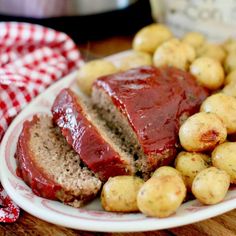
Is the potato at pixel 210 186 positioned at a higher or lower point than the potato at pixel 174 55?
lower

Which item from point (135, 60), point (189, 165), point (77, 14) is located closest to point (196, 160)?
point (189, 165)

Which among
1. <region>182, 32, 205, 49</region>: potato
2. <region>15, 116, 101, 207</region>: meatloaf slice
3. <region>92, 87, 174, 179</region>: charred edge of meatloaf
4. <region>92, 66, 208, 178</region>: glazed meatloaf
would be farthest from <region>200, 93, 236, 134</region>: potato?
<region>182, 32, 205, 49</region>: potato

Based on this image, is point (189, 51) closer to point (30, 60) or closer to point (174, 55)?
point (174, 55)

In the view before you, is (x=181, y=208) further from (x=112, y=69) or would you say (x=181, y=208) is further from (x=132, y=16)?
(x=132, y=16)

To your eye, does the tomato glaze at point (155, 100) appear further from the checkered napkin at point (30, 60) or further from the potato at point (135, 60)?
the checkered napkin at point (30, 60)

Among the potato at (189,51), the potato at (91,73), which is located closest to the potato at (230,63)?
the potato at (189,51)

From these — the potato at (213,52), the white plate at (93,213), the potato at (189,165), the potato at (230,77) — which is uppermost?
the potato at (213,52)
